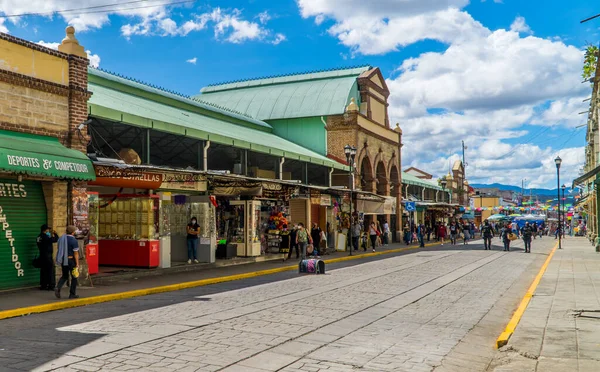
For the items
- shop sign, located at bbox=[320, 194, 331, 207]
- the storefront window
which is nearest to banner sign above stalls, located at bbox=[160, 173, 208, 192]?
the storefront window

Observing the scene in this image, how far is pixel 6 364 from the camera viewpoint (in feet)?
22.9

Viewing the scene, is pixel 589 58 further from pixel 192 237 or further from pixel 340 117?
pixel 340 117

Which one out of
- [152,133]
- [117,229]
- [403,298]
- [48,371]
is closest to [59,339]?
[48,371]

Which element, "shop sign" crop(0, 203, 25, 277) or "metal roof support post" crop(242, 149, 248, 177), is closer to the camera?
"shop sign" crop(0, 203, 25, 277)

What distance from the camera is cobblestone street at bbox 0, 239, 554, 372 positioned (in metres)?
7.18

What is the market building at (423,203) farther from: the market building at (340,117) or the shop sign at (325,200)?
the shop sign at (325,200)

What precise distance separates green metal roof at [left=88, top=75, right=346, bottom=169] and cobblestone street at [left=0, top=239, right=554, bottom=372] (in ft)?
23.1

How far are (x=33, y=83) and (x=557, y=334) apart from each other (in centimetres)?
1325

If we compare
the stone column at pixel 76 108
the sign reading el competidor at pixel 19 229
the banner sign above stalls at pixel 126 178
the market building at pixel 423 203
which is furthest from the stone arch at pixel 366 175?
the sign reading el competidor at pixel 19 229

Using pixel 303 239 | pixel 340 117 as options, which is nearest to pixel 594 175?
pixel 303 239

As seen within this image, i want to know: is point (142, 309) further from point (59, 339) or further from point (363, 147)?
point (363, 147)

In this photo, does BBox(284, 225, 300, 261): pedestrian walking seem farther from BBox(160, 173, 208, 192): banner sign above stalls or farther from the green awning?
the green awning

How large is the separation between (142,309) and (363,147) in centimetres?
2867

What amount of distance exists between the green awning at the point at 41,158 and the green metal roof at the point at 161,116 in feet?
7.73
